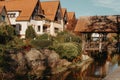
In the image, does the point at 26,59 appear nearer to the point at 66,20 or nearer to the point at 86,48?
the point at 86,48

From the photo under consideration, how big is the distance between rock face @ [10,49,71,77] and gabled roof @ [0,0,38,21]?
1004 inches

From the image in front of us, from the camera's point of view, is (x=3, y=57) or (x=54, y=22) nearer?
(x=3, y=57)

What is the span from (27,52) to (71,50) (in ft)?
25.5

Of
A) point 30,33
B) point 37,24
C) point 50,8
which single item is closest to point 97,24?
point 30,33

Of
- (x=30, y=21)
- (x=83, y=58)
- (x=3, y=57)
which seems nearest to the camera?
(x=3, y=57)

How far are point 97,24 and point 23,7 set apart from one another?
2147 centimetres

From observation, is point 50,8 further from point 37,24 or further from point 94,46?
point 94,46

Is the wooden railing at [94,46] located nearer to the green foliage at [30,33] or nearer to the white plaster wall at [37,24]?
the green foliage at [30,33]

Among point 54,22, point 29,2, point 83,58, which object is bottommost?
point 83,58

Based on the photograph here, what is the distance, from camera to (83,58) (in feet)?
137

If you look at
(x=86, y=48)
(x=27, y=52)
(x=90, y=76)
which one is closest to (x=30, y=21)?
(x=86, y=48)

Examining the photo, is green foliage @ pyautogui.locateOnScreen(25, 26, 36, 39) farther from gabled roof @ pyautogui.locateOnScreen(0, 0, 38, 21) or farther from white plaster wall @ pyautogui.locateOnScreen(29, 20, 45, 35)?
white plaster wall @ pyautogui.locateOnScreen(29, 20, 45, 35)

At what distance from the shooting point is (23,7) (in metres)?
62.3

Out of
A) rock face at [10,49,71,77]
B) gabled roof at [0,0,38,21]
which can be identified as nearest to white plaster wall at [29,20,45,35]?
gabled roof at [0,0,38,21]
